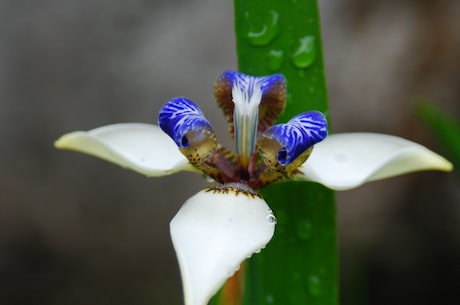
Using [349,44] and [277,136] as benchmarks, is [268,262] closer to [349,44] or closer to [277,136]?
[277,136]

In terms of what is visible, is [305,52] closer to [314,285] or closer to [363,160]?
[363,160]

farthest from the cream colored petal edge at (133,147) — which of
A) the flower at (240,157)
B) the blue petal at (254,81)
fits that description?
the blue petal at (254,81)

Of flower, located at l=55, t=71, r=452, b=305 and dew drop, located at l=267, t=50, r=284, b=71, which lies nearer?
flower, located at l=55, t=71, r=452, b=305

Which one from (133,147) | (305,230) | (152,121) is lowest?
(152,121)

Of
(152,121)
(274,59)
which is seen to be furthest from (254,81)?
(152,121)

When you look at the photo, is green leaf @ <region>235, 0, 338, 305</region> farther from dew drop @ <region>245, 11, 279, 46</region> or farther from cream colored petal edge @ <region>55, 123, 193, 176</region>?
cream colored petal edge @ <region>55, 123, 193, 176</region>

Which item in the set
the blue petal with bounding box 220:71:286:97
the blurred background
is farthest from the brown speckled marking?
the blurred background

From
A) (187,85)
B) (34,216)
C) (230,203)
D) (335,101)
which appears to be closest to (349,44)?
(335,101)
